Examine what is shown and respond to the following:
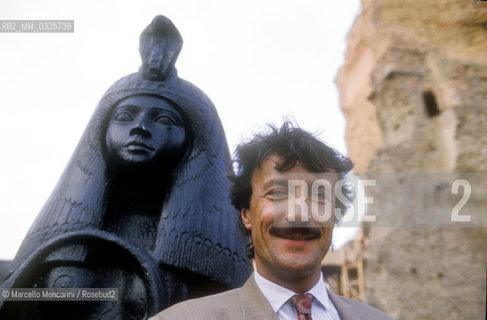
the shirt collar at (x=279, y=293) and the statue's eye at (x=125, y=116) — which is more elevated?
the statue's eye at (x=125, y=116)

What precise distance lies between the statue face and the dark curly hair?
430mm

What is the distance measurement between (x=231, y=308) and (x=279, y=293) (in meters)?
0.15

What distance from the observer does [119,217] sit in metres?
1.91

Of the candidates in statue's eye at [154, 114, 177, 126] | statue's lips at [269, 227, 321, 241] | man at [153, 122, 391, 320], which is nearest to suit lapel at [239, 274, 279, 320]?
man at [153, 122, 391, 320]

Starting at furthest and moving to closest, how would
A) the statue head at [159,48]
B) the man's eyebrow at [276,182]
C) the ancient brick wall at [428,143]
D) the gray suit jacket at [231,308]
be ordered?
1. the ancient brick wall at [428,143]
2. the statue head at [159,48]
3. the man's eyebrow at [276,182]
4. the gray suit jacket at [231,308]

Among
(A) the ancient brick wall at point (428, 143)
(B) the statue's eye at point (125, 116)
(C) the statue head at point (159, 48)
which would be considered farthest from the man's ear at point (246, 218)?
(A) the ancient brick wall at point (428, 143)

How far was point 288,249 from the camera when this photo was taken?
1217mm

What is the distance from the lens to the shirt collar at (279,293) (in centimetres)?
122

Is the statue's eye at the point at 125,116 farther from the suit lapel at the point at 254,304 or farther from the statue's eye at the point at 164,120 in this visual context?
the suit lapel at the point at 254,304

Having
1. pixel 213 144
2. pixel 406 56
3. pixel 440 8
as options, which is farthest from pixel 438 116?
pixel 213 144

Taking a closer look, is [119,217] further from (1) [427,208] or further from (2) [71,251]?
(1) [427,208]

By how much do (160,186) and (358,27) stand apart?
17.6 metres

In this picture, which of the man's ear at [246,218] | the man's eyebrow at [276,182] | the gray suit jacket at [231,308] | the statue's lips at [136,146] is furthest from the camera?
the statue's lips at [136,146]

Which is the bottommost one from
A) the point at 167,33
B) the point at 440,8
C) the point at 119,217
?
the point at 119,217
